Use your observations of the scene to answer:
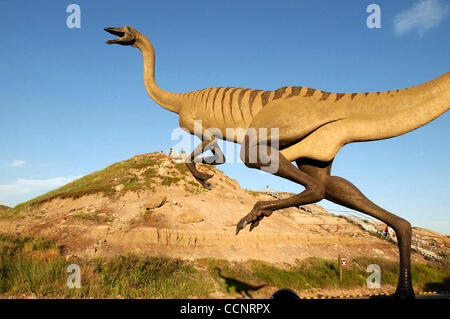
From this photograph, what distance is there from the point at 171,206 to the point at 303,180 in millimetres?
22047

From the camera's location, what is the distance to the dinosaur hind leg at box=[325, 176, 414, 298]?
368cm

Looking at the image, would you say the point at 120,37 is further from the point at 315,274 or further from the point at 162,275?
the point at 315,274

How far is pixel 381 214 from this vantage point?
13.0ft

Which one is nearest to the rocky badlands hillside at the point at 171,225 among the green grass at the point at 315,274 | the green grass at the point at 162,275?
the green grass at the point at 315,274

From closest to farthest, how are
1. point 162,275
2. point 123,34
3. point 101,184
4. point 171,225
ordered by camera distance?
point 123,34
point 162,275
point 171,225
point 101,184

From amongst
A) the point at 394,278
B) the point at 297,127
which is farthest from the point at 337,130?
the point at 394,278

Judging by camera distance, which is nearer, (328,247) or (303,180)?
(303,180)

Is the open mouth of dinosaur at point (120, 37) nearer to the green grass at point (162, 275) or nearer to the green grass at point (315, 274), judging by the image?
the green grass at point (162, 275)

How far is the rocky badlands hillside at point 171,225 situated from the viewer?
1972cm

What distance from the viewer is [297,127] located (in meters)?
3.91

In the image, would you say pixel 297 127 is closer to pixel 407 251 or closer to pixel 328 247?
pixel 407 251

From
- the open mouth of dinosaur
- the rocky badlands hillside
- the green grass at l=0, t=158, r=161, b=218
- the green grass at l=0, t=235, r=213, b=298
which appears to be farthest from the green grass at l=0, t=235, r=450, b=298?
the green grass at l=0, t=158, r=161, b=218

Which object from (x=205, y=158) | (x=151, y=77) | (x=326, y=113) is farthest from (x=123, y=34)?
(x=326, y=113)

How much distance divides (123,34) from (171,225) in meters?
18.3
